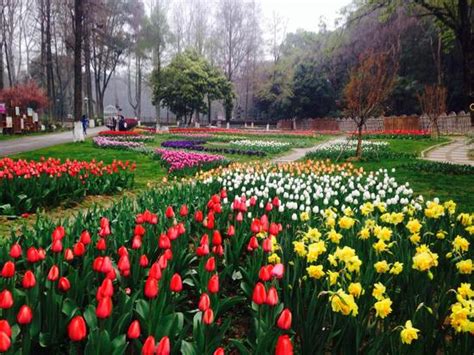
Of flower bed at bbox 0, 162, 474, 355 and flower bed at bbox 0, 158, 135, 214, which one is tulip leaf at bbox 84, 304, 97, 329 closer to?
flower bed at bbox 0, 162, 474, 355

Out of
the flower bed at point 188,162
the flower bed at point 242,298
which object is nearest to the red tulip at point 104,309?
the flower bed at point 242,298

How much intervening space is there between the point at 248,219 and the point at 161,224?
2.85 feet

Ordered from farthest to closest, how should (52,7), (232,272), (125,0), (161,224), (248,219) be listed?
(125,0) < (52,7) < (248,219) < (161,224) < (232,272)

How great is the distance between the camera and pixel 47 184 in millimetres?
6234

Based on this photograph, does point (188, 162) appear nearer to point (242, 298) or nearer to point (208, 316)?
point (242, 298)

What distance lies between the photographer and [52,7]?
118 ft

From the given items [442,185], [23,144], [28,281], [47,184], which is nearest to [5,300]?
[28,281]

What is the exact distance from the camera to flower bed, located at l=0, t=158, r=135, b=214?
5.71m

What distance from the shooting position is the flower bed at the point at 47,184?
571 centimetres

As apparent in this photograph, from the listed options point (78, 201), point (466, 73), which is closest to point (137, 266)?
point (78, 201)

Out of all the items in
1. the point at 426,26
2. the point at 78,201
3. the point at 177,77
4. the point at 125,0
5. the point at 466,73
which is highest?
the point at 125,0

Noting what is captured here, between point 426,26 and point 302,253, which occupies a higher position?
point 426,26

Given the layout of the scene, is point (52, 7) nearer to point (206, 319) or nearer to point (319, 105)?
point (319, 105)

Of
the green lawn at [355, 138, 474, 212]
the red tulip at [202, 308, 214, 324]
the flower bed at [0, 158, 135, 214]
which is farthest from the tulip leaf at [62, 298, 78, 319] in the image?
the green lawn at [355, 138, 474, 212]
